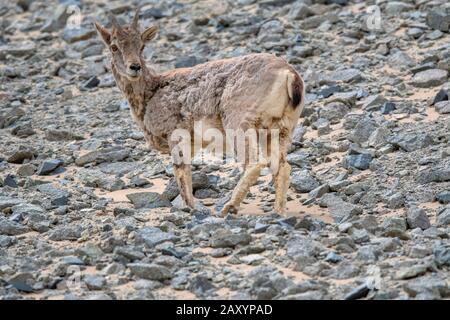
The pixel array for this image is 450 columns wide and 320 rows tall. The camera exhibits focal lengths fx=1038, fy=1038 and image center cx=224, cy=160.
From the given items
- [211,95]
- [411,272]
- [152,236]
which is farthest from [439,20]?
[411,272]

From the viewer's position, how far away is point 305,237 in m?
10.2

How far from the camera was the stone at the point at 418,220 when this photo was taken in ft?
34.8

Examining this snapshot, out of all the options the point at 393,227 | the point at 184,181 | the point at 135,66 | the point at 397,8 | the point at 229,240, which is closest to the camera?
the point at 229,240

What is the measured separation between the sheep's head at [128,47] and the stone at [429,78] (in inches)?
184

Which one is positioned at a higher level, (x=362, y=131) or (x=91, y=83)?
(x=362, y=131)

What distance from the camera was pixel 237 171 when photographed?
44.9 feet

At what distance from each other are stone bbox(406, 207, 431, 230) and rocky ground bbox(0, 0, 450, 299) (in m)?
0.02

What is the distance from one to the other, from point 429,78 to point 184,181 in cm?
509

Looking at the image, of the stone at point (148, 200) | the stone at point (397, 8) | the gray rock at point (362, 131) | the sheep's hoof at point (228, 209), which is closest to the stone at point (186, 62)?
Answer: the stone at point (397, 8)

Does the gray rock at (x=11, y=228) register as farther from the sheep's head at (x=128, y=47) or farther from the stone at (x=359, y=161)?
the stone at (x=359, y=161)

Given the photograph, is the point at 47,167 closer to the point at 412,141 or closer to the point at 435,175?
the point at 412,141

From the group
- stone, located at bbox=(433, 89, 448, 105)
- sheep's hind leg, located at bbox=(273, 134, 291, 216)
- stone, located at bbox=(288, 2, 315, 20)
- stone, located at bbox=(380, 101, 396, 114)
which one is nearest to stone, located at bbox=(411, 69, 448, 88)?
stone, located at bbox=(433, 89, 448, 105)
